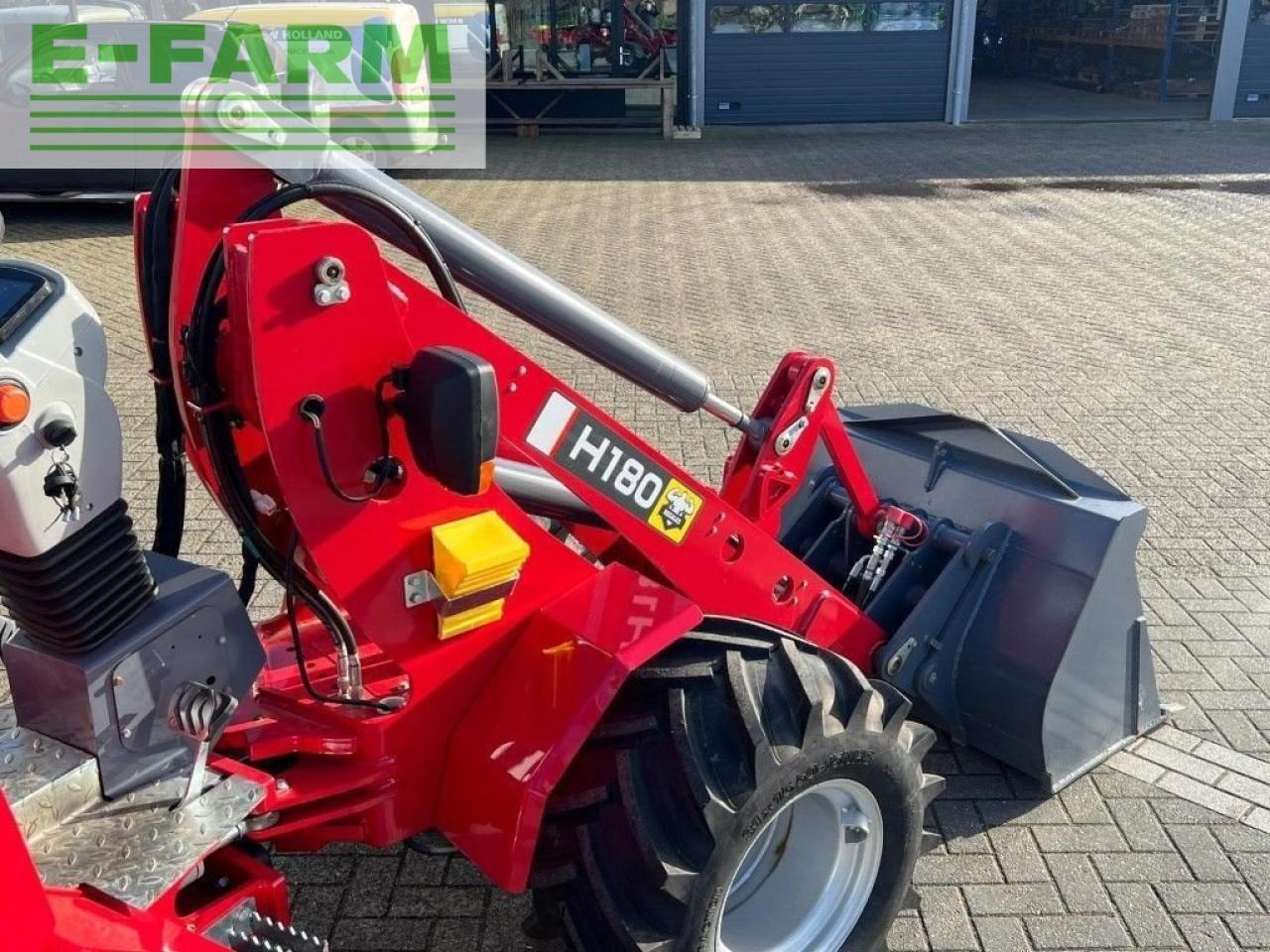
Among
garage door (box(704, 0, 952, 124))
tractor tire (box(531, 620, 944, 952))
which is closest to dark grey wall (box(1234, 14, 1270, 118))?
garage door (box(704, 0, 952, 124))

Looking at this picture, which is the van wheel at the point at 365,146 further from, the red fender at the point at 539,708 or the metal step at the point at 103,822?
the metal step at the point at 103,822

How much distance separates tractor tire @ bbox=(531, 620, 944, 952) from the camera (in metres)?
2.29

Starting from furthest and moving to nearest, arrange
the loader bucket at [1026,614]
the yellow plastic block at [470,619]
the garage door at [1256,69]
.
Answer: the garage door at [1256,69]
the loader bucket at [1026,614]
the yellow plastic block at [470,619]

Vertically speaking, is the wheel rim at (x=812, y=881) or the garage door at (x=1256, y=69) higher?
the garage door at (x=1256, y=69)

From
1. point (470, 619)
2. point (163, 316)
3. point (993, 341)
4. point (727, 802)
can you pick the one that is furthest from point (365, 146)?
point (727, 802)

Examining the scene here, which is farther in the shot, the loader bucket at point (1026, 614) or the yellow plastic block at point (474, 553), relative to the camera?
the loader bucket at point (1026, 614)

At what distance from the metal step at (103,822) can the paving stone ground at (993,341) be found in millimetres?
1008

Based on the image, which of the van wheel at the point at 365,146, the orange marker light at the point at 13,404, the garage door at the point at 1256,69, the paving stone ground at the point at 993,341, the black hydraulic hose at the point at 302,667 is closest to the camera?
the orange marker light at the point at 13,404

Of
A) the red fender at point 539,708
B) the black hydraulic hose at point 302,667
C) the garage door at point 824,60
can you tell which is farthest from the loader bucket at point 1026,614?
the garage door at point 824,60

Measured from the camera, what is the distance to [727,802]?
2305 mm

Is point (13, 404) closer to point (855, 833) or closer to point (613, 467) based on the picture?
point (613, 467)

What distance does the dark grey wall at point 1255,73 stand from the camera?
18.0 meters

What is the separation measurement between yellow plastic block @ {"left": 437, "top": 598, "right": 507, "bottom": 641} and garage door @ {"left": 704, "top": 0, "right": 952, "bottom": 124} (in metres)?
16.5

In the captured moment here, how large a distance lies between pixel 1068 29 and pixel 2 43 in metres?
22.3
